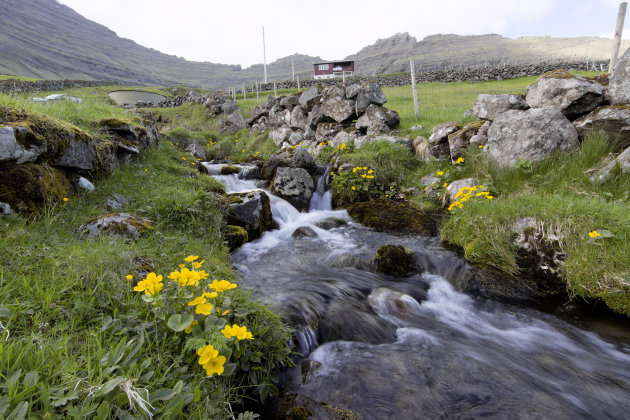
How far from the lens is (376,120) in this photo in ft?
38.8

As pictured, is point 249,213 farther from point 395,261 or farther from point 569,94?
point 569,94

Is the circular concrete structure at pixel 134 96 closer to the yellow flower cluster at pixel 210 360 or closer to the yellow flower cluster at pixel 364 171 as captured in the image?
the yellow flower cluster at pixel 364 171

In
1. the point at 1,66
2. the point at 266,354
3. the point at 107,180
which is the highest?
the point at 1,66

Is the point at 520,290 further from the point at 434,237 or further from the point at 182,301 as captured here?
the point at 182,301

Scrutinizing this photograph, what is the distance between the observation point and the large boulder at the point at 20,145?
349cm

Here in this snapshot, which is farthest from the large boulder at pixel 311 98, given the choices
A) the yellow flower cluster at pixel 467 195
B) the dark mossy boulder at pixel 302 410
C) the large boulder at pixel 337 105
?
the dark mossy boulder at pixel 302 410

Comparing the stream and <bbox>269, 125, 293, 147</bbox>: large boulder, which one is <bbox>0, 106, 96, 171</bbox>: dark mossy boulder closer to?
the stream

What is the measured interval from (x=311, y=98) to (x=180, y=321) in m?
14.6

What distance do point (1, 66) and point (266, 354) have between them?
123 m

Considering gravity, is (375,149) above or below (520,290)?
above

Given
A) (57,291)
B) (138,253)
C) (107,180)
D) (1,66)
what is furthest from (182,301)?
(1,66)

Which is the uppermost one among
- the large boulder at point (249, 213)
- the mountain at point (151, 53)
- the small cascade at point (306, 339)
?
the mountain at point (151, 53)

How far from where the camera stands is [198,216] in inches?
200

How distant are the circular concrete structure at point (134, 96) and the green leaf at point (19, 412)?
37152 millimetres
